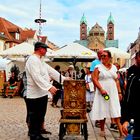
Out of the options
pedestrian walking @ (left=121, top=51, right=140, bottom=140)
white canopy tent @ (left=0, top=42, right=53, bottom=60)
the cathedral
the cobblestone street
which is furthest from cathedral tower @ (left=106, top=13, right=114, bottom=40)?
pedestrian walking @ (left=121, top=51, right=140, bottom=140)

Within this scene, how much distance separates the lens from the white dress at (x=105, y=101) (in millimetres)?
8609

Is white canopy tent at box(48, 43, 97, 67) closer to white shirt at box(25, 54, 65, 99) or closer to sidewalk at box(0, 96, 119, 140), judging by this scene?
sidewalk at box(0, 96, 119, 140)

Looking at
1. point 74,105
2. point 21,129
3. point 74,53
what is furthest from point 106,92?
point 74,53

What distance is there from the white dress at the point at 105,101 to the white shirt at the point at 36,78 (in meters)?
0.92

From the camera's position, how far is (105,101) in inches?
340

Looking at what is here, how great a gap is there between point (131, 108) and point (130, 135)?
0.87ft

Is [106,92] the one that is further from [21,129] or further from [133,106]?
[133,106]

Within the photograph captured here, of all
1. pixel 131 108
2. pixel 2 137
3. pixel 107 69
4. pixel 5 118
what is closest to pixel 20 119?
pixel 5 118

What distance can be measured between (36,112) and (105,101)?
4.75 ft

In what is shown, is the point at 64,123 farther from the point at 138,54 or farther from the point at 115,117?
the point at 138,54

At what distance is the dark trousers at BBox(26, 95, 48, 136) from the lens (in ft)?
26.1

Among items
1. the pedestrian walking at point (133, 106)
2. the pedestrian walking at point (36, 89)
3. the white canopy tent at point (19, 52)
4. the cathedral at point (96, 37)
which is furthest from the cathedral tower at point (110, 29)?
the pedestrian walking at point (133, 106)

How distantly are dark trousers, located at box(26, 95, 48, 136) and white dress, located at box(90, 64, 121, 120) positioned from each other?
1146mm

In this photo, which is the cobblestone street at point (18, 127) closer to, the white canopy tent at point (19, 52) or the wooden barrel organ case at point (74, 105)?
the wooden barrel organ case at point (74, 105)
